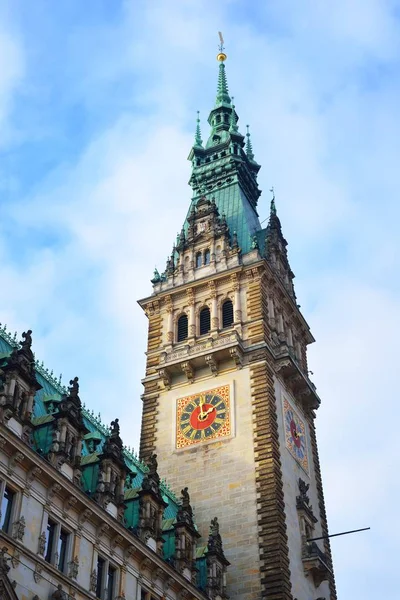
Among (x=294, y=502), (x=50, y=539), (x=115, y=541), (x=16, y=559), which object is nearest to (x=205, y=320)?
(x=294, y=502)

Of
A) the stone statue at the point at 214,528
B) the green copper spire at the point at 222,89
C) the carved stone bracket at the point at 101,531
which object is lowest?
the carved stone bracket at the point at 101,531

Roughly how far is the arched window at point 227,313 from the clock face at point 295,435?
6.19 m

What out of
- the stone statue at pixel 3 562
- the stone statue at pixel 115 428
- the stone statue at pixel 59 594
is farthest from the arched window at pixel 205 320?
the stone statue at pixel 3 562

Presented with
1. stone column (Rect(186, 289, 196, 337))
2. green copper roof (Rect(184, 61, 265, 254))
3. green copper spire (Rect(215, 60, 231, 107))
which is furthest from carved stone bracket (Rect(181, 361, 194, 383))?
green copper spire (Rect(215, 60, 231, 107))

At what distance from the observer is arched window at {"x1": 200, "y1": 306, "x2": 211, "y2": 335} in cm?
5838

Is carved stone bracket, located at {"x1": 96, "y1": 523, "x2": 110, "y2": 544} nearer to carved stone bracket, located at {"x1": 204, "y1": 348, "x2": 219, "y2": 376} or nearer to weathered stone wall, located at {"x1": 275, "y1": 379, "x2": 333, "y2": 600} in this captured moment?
weathered stone wall, located at {"x1": 275, "y1": 379, "x2": 333, "y2": 600}

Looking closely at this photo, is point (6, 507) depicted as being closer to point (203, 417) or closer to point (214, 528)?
point (214, 528)

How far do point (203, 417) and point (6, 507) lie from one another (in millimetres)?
22943

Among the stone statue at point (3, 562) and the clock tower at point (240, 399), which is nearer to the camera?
the stone statue at point (3, 562)

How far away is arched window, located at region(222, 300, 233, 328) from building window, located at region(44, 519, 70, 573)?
83.2 feet

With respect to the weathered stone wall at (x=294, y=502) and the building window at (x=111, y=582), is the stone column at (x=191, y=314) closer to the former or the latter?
the weathered stone wall at (x=294, y=502)

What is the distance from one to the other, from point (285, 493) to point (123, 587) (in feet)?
49.4

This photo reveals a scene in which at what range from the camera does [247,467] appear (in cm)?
4975

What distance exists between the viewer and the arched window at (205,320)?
58375 millimetres
